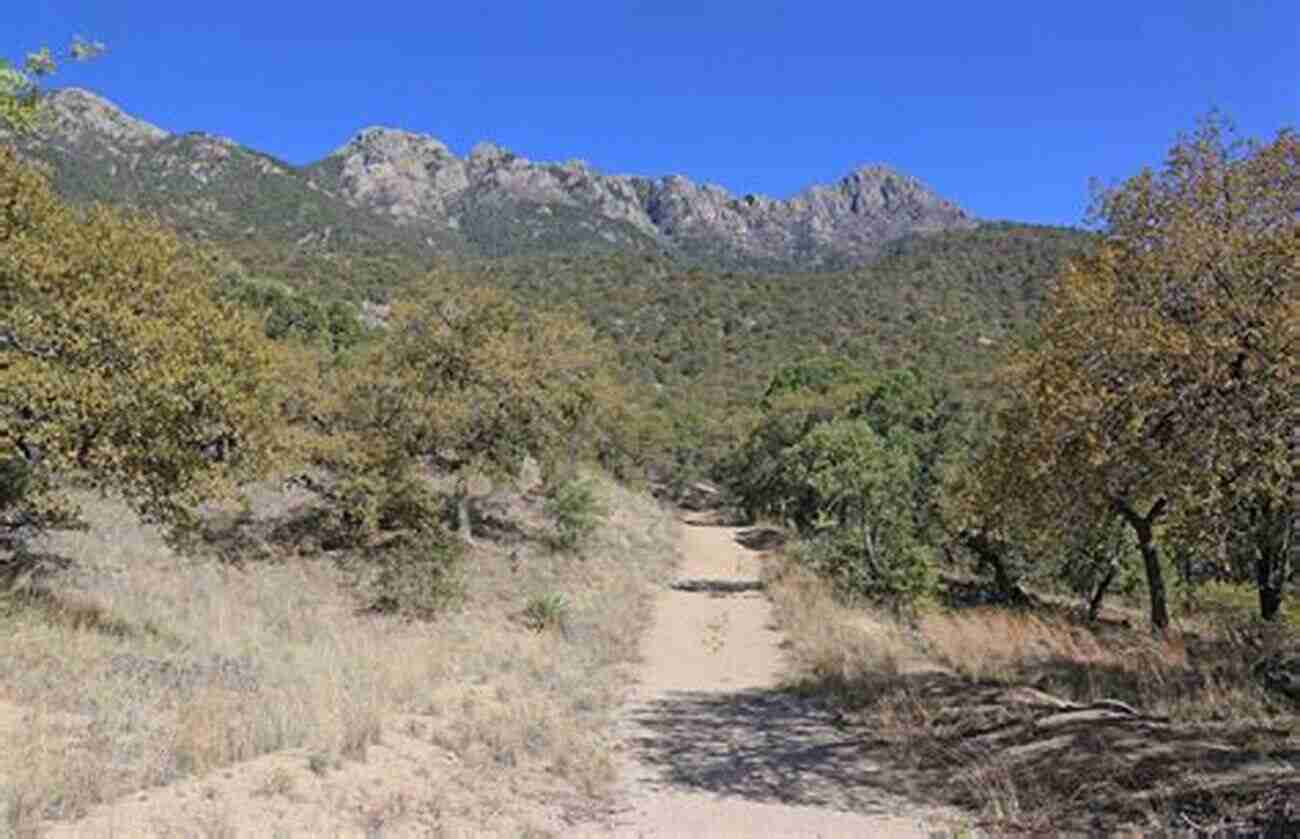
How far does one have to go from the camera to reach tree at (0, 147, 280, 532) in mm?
11508

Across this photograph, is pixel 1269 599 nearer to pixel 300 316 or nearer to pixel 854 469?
pixel 854 469

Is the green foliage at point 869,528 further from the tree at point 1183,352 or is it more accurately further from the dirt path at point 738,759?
the tree at point 1183,352

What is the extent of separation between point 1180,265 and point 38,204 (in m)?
14.4

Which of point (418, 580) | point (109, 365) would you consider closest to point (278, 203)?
point (418, 580)

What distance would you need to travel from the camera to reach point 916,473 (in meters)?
38.6

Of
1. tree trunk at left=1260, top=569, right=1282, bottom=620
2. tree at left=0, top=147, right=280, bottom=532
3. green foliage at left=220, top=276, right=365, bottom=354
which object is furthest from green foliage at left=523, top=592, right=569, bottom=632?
green foliage at left=220, top=276, right=365, bottom=354

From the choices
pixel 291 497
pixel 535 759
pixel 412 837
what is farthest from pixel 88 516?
pixel 412 837

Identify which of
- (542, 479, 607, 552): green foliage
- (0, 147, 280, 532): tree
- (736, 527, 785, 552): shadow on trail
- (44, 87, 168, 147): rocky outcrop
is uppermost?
(44, 87, 168, 147): rocky outcrop

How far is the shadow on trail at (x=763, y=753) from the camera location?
8430 millimetres

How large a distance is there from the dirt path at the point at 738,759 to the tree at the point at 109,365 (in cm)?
738

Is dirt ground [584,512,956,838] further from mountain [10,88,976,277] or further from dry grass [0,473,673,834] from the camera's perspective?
mountain [10,88,976,277]

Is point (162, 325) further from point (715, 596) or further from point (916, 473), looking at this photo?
point (916, 473)

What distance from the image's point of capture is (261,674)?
10953mm

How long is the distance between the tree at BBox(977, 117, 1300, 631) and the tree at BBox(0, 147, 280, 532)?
10.8m
